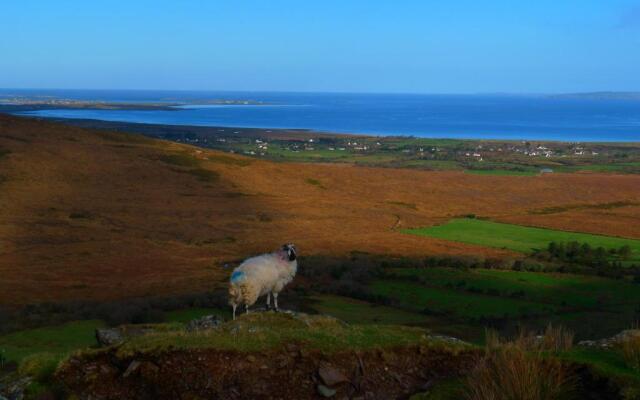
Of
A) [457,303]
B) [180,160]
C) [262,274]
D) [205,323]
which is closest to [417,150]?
[180,160]

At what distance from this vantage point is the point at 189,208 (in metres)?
49.1

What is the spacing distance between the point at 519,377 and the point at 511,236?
1562 inches

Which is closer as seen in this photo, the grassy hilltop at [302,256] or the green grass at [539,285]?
the grassy hilltop at [302,256]

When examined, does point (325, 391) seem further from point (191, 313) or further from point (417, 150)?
point (417, 150)

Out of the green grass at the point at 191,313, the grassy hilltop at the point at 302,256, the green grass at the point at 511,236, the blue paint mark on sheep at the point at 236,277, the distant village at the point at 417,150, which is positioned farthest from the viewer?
the distant village at the point at 417,150

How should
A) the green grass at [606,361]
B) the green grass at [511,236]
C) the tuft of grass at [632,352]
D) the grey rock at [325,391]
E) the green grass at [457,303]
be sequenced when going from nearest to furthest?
the green grass at [606,361] < the tuft of grass at [632,352] < the grey rock at [325,391] < the green grass at [457,303] < the green grass at [511,236]

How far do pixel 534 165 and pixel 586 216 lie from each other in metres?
46.2

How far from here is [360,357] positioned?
384 inches

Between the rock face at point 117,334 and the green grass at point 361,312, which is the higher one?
the rock face at point 117,334

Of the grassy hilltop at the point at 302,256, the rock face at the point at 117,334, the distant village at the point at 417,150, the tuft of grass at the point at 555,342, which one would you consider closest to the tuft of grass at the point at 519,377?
the grassy hilltop at the point at 302,256

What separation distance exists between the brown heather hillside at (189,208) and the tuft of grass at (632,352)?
68.4 ft

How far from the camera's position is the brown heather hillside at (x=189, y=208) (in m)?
33.3

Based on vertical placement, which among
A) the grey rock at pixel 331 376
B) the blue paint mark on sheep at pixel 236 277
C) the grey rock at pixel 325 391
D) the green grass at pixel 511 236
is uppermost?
the blue paint mark on sheep at pixel 236 277

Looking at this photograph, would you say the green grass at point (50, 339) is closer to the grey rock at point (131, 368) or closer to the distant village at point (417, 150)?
the grey rock at point (131, 368)
